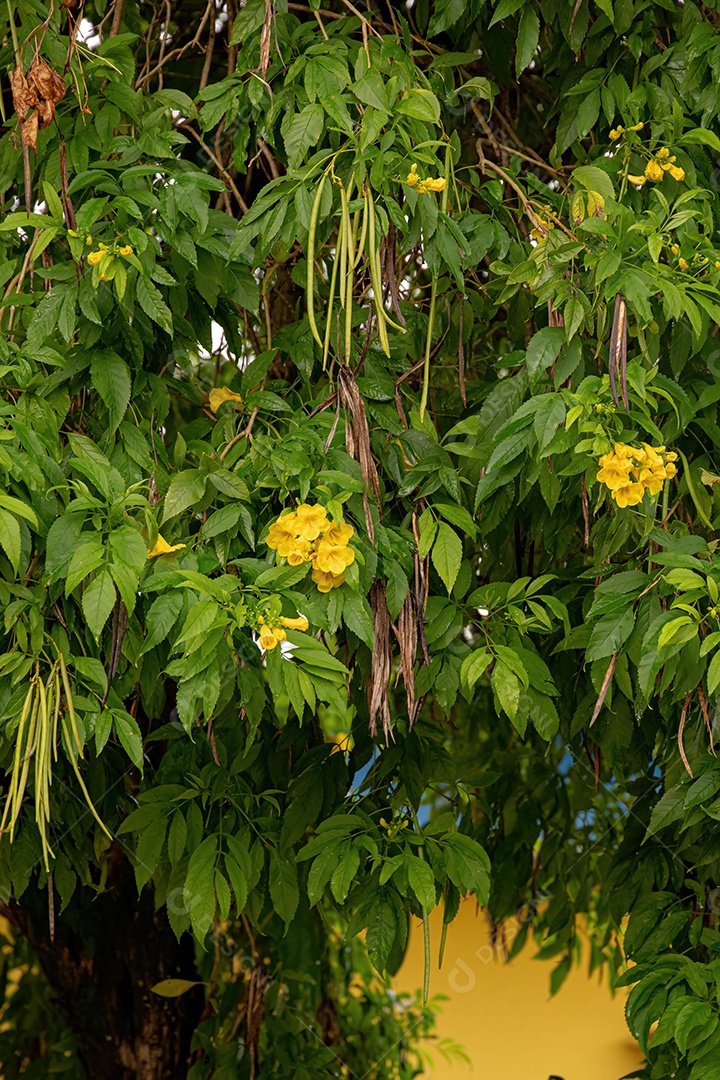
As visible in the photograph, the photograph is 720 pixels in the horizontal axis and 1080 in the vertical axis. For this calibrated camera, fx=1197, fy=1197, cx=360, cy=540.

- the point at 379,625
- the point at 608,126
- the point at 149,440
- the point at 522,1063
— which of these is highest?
the point at 608,126

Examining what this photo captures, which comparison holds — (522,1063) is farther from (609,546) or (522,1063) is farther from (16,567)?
(16,567)

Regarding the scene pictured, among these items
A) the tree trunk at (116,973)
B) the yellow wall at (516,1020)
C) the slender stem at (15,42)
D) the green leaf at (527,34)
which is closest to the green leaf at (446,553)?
the green leaf at (527,34)

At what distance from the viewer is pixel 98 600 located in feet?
4.30

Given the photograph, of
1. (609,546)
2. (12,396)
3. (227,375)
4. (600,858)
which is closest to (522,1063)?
(600,858)

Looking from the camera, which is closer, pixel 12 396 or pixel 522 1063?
pixel 12 396

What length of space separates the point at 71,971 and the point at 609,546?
1812mm

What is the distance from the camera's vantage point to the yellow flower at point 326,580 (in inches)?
55.1

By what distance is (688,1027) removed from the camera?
5.47 ft

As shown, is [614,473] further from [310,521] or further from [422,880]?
[422,880]

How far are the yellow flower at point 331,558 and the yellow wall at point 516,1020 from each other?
310cm

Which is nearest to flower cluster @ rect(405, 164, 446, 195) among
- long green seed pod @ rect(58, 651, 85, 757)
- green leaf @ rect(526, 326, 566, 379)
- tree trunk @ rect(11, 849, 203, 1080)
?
green leaf @ rect(526, 326, 566, 379)

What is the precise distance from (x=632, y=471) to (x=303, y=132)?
0.59 metres

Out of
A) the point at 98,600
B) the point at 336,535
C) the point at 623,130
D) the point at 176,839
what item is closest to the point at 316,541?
the point at 336,535

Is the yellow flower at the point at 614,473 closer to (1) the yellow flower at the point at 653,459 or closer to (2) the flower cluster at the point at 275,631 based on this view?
(1) the yellow flower at the point at 653,459
